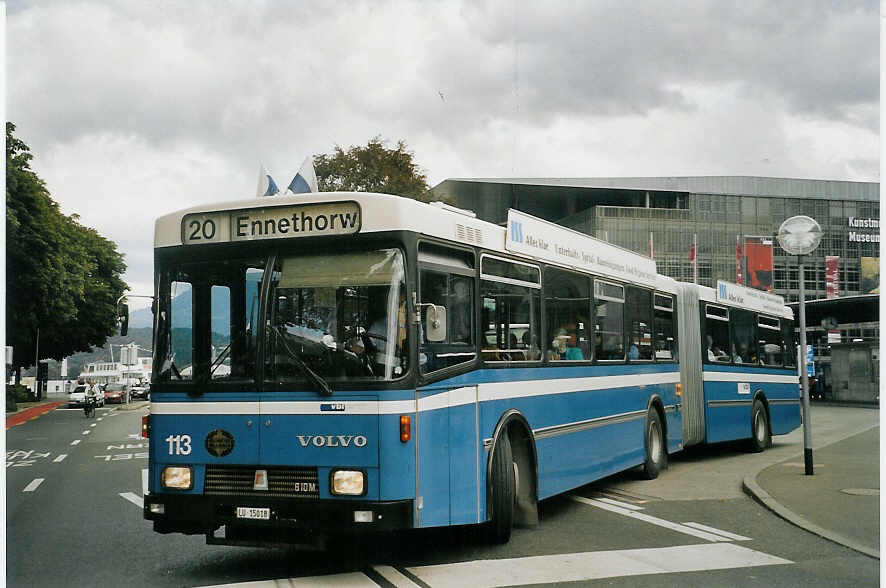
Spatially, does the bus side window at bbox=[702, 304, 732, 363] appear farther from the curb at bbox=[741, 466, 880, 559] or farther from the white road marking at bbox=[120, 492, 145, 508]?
the white road marking at bbox=[120, 492, 145, 508]

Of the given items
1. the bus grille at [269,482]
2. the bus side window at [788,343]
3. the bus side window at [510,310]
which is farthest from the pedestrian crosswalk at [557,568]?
the bus side window at [788,343]

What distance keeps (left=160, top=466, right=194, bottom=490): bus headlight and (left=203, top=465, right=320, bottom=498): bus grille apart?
15 centimetres

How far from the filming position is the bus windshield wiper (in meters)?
7.52

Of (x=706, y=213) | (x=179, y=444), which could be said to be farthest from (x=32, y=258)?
(x=706, y=213)

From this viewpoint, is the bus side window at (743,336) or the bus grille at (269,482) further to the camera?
the bus side window at (743,336)

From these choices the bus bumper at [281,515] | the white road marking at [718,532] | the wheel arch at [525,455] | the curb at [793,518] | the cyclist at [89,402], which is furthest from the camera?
the cyclist at [89,402]

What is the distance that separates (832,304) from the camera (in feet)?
135

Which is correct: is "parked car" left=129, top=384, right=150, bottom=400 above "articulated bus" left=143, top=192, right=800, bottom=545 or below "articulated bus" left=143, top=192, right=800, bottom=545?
below

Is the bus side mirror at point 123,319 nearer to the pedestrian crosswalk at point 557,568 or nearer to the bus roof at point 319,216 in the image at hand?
the bus roof at point 319,216

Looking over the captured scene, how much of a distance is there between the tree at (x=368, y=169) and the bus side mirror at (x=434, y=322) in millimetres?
32020

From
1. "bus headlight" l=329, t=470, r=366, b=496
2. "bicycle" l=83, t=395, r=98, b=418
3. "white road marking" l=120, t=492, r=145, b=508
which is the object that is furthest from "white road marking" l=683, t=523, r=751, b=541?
"bicycle" l=83, t=395, r=98, b=418

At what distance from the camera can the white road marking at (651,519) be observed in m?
9.73

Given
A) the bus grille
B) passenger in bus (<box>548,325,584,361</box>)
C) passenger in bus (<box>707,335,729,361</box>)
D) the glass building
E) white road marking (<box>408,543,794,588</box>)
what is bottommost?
white road marking (<box>408,543,794,588</box>)

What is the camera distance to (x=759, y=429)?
63.3 ft
